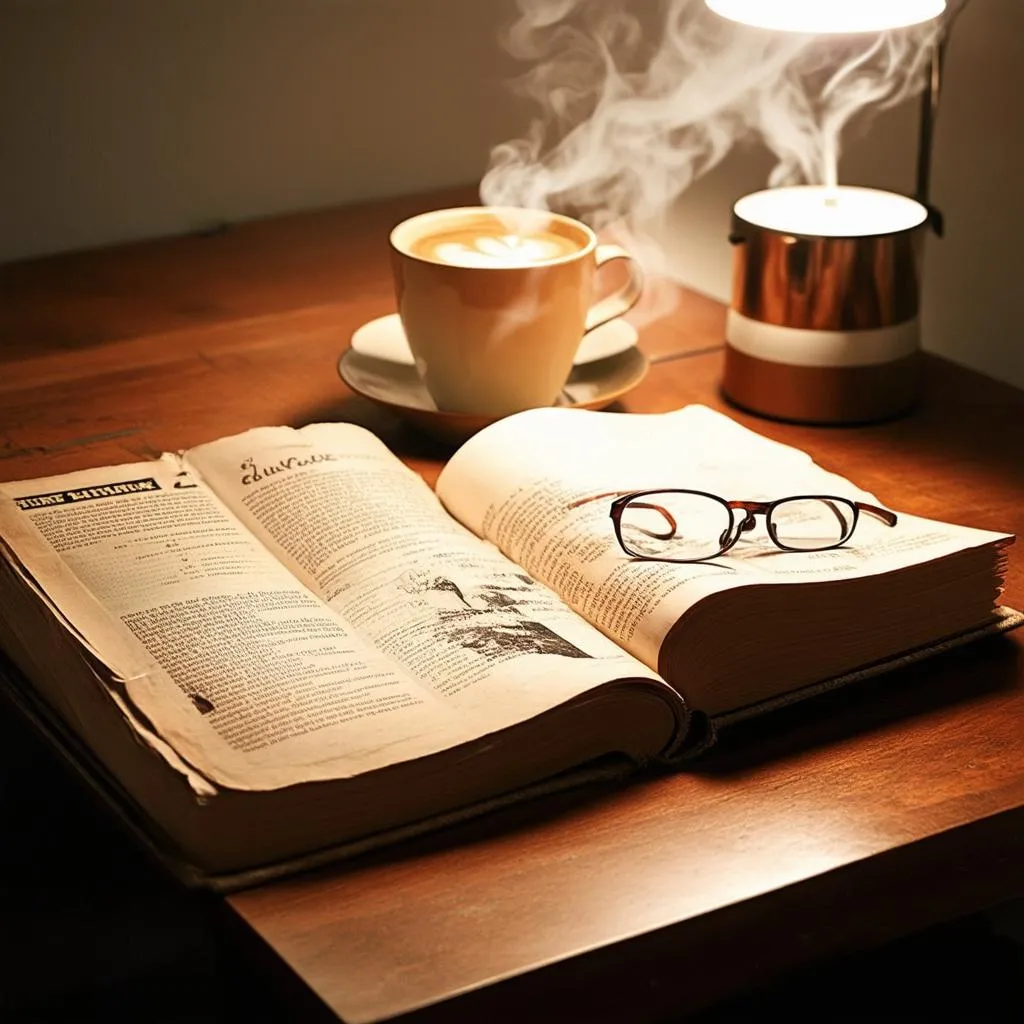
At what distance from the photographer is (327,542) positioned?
945mm

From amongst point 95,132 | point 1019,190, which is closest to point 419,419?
point 1019,190

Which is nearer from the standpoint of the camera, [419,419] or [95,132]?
[419,419]

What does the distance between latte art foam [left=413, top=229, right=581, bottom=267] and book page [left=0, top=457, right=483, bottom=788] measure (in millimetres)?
276

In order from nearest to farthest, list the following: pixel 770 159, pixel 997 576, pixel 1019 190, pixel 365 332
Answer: pixel 997 576 → pixel 365 332 → pixel 1019 190 → pixel 770 159

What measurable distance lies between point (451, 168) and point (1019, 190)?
31.7 inches

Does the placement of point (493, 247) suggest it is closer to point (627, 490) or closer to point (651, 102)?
point (627, 490)

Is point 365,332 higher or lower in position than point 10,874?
higher

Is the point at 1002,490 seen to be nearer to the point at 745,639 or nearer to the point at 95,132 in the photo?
the point at 745,639

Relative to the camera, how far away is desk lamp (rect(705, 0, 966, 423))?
1.14 metres

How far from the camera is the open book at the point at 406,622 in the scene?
0.72 meters

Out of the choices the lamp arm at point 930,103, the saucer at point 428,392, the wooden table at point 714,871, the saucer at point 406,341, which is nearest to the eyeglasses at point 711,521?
the wooden table at point 714,871

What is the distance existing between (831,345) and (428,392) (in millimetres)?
318

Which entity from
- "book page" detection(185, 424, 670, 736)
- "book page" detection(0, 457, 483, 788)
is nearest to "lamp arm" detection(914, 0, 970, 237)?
"book page" detection(185, 424, 670, 736)

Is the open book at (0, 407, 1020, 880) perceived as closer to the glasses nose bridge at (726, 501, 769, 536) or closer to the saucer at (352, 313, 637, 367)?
the glasses nose bridge at (726, 501, 769, 536)
